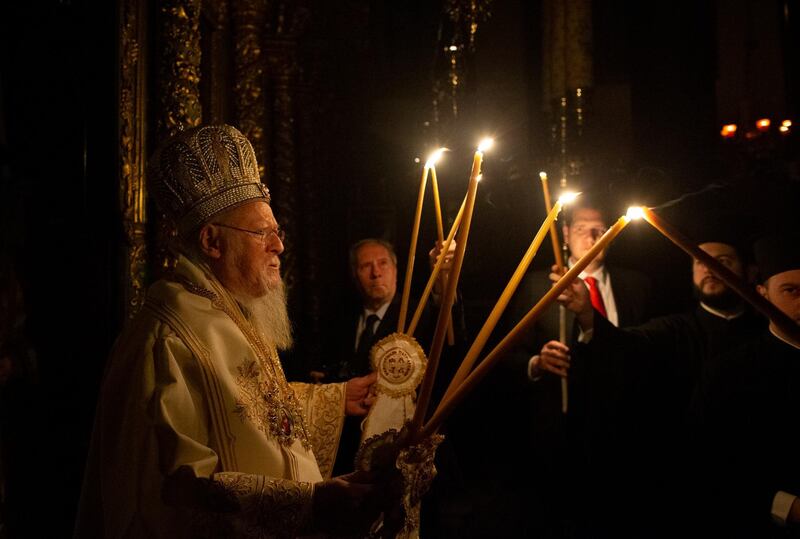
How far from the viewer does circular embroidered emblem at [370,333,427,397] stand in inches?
97.4

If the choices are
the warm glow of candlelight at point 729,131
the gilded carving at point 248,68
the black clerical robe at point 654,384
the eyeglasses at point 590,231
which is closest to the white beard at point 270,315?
the black clerical robe at point 654,384

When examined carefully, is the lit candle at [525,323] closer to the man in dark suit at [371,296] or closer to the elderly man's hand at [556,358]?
the elderly man's hand at [556,358]

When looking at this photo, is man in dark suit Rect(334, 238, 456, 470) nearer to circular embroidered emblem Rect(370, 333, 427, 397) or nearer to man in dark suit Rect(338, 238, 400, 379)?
man in dark suit Rect(338, 238, 400, 379)

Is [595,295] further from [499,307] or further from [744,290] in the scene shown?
[744,290]

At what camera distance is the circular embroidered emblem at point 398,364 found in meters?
2.47

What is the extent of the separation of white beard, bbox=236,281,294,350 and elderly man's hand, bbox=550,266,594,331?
1.33m

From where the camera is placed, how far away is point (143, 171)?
274 centimetres

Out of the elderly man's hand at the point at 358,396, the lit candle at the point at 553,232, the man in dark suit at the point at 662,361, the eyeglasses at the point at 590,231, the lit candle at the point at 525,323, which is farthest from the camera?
the eyeglasses at the point at 590,231

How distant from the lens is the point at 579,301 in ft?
10.2

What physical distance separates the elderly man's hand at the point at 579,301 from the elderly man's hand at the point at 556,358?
0.18 meters

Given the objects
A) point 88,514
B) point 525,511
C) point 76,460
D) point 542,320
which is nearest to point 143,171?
point 76,460

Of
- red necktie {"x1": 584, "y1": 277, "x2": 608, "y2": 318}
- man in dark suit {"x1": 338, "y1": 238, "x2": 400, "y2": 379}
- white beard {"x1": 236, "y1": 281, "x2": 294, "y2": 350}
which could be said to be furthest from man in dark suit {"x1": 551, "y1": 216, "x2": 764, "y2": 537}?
white beard {"x1": 236, "y1": 281, "x2": 294, "y2": 350}

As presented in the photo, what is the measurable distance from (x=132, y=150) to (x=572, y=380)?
2.39 meters

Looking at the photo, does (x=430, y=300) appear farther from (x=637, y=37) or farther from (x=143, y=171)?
(x=637, y=37)
